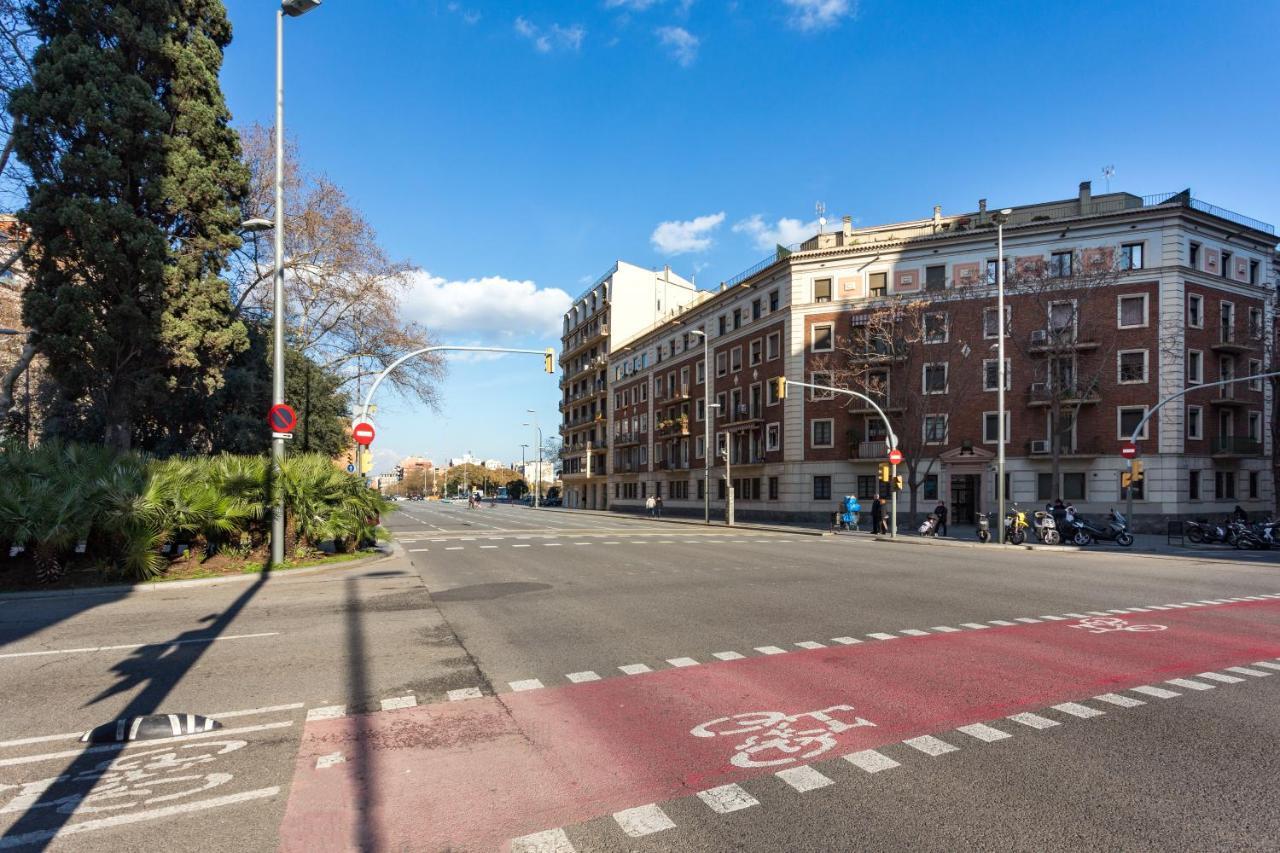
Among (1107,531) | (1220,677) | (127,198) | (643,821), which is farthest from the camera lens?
(1107,531)

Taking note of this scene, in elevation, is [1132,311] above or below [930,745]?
above

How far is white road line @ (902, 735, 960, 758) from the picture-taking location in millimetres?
4386

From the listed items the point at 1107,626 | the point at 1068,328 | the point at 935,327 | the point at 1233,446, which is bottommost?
the point at 1107,626

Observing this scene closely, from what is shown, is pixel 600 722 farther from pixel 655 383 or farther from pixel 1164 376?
pixel 655 383

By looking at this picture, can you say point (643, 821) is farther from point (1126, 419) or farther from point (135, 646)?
point (1126, 419)

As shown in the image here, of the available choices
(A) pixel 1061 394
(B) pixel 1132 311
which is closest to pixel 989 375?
(A) pixel 1061 394

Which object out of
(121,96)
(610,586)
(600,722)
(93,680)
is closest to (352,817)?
(600,722)

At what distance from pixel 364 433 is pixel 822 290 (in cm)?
3011

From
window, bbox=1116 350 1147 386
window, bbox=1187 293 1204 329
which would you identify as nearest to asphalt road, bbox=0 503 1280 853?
window, bbox=1116 350 1147 386

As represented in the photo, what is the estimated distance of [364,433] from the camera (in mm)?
18969

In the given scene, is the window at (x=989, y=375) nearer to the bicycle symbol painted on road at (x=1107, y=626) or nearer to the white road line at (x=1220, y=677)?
the bicycle symbol painted on road at (x=1107, y=626)

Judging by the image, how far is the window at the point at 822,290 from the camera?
40.6m

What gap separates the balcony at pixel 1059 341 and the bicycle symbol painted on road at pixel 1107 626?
2641cm

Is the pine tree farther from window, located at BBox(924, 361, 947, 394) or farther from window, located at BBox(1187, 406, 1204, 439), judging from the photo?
window, located at BBox(1187, 406, 1204, 439)
